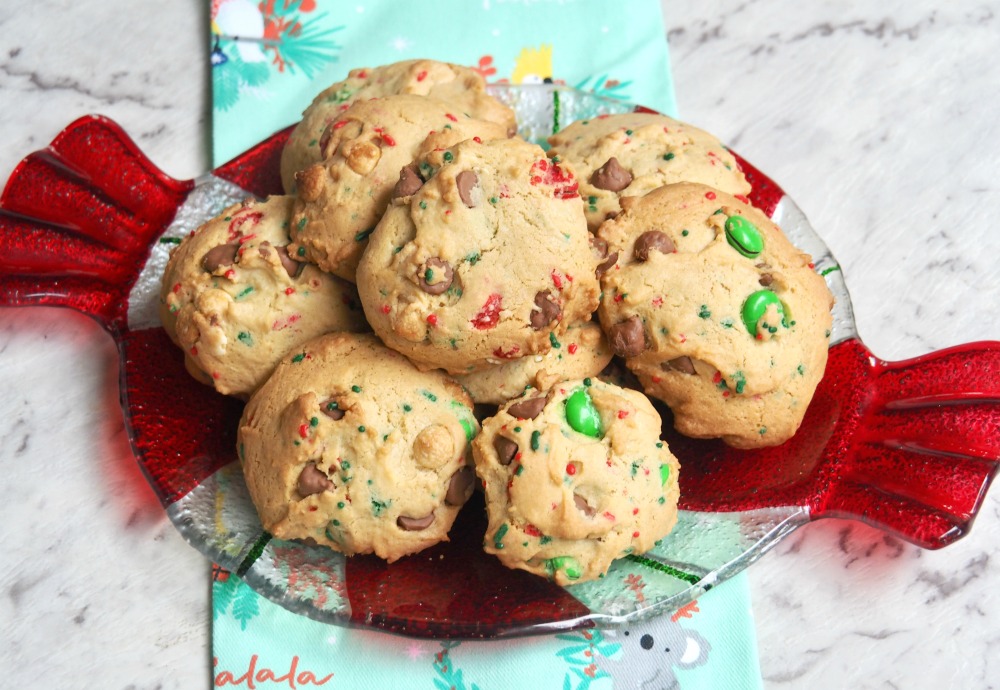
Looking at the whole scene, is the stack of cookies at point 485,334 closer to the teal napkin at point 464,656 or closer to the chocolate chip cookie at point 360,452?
the chocolate chip cookie at point 360,452

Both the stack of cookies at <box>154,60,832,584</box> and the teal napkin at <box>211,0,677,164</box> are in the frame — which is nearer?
the stack of cookies at <box>154,60,832,584</box>

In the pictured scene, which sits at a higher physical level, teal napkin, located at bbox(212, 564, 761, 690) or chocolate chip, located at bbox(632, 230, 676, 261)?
chocolate chip, located at bbox(632, 230, 676, 261)

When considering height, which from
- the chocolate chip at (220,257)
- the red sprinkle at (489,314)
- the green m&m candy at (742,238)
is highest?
the green m&m candy at (742,238)

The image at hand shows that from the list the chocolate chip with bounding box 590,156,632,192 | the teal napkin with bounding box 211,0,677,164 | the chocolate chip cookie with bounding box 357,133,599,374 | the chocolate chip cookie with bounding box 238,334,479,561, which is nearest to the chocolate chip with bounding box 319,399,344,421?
the chocolate chip cookie with bounding box 238,334,479,561

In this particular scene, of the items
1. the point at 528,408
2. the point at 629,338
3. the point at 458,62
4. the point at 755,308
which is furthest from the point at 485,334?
the point at 458,62

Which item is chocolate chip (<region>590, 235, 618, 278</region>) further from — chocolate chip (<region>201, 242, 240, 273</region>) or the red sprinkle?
chocolate chip (<region>201, 242, 240, 273</region>)

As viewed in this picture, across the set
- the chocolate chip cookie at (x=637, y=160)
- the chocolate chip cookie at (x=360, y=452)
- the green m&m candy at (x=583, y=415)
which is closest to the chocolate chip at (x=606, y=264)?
the chocolate chip cookie at (x=637, y=160)
